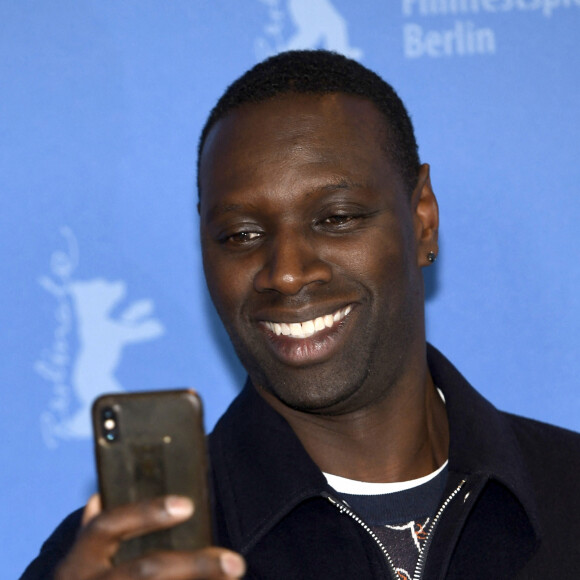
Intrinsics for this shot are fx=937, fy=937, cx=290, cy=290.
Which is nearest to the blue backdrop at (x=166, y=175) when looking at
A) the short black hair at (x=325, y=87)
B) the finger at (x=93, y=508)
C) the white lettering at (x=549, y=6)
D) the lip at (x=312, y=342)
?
the white lettering at (x=549, y=6)

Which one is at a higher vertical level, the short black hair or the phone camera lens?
the short black hair

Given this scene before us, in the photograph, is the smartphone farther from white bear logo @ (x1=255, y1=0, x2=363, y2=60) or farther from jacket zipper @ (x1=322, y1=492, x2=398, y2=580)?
white bear logo @ (x1=255, y1=0, x2=363, y2=60)

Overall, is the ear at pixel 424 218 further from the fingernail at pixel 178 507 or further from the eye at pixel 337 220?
the fingernail at pixel 178 507

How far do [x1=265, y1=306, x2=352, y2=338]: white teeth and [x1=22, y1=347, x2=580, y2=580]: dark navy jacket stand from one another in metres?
0.12

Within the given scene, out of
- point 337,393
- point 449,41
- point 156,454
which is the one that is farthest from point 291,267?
point 449,41

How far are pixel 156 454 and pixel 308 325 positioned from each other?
0.44 m

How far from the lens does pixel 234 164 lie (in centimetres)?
124

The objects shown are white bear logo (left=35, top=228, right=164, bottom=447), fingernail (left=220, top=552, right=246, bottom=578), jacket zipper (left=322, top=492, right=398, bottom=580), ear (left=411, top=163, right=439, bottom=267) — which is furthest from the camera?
white bear logo (left=35, top=228, right=164, bottom=447)

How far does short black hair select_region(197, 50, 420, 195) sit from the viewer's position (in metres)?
1.29

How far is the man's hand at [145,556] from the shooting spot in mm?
729

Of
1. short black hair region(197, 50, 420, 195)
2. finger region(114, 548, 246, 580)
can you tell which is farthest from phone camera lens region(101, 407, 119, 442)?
short black hair region(197, 50, 420, 195)

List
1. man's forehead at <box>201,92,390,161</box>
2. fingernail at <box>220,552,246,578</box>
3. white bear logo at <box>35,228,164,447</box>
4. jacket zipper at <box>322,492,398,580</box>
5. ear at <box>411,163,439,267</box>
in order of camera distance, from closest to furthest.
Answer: fingernail at <box>220,552,246,578</box> → jacket zipper at <box>322,492,398,580</box> → man's forehead at <box>201,92,390,161</box> → ear at <box>411,163,439,267</box> → white bear logo at <box>35,228,164,447</box>

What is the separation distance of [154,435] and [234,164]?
0.52 meters

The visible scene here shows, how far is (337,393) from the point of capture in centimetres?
122
